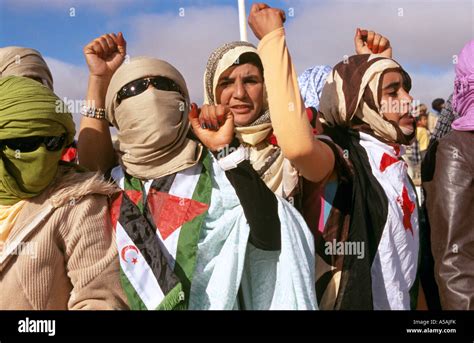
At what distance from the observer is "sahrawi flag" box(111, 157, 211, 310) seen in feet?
11.2

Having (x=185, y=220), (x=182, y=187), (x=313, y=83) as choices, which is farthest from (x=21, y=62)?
(x=313, y=83)

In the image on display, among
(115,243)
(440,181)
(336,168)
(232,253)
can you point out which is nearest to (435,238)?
(440,181)

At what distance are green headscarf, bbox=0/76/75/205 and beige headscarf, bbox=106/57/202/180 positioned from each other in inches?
10.2

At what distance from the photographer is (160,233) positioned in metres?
3.48

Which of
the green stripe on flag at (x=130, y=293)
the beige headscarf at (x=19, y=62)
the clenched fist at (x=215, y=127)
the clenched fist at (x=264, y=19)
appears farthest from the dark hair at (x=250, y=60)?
the green stripe on flag at (x=130, y=293)

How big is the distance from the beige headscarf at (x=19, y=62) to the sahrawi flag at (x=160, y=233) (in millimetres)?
759

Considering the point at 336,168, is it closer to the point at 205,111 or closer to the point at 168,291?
the point at 205,111

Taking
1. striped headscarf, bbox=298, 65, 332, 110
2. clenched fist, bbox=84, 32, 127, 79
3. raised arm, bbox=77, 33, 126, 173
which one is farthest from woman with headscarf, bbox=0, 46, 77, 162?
striped headscarf, bbox=298, 65, 332, 110

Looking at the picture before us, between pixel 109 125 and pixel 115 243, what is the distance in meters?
0.57

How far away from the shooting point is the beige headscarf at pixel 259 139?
360 centimetres

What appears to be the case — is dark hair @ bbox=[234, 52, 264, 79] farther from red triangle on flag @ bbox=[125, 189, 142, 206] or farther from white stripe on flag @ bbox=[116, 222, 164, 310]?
white stripe on flag @ bbox=[116, 222, 164, 310]

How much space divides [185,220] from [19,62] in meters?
1.13

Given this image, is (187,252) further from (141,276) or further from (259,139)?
(259,139)
